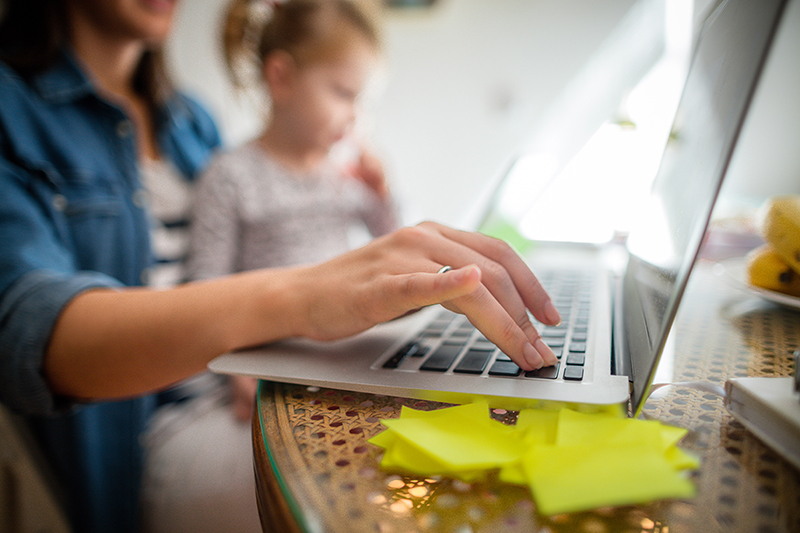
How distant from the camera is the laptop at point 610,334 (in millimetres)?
251

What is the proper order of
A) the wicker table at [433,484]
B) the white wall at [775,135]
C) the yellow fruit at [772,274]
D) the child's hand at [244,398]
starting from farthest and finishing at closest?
the white wall at [775,135]
the child's hand at [244,398]
the yellow fruit at [772,274]
the wicker table at [433,484]

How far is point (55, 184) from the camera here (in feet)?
2.19

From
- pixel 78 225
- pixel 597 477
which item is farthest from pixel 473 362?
pixel 78 225

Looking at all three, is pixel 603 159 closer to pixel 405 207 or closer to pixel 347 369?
pixel 405 207

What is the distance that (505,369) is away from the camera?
0.31m

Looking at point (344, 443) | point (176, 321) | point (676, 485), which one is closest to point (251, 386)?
point (176, 321)

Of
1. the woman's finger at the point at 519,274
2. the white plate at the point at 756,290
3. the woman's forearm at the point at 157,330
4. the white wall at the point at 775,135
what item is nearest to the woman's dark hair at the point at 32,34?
the woman's forearm at the point at 157,330

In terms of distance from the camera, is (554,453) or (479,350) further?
(479,350)

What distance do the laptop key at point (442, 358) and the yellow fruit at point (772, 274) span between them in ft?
1.35

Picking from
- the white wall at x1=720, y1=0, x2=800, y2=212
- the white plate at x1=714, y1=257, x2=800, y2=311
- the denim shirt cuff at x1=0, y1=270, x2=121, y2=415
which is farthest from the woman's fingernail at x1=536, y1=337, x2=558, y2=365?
the white wall at x1=720, y1=0, x2=800, y2=212

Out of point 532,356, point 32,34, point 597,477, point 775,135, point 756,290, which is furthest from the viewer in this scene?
point 775,135

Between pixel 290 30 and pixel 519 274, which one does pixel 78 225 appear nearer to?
pixel 290 30

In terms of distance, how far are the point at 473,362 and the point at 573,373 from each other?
0.07m

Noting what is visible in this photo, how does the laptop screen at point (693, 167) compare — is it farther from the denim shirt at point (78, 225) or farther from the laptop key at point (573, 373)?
the denim shirt at point (78, 225)
